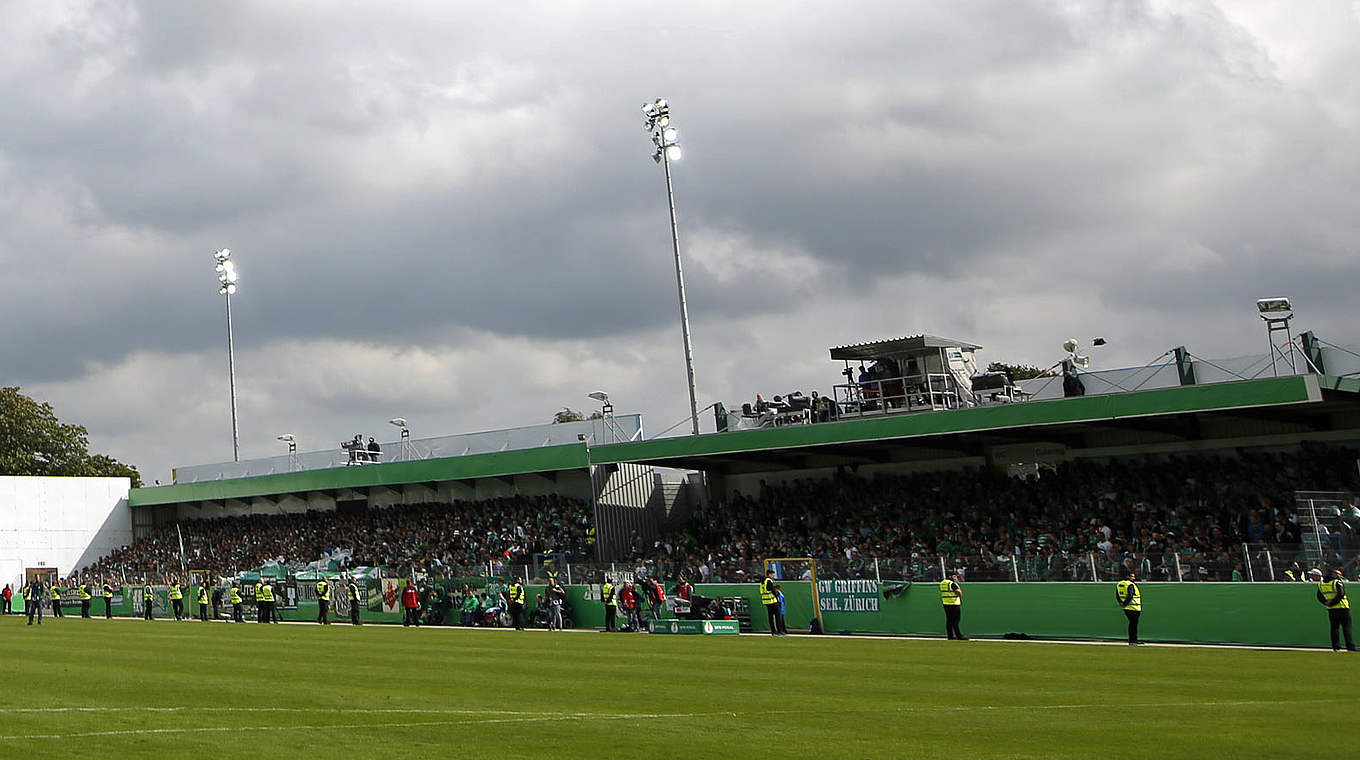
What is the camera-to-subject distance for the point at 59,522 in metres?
60.0

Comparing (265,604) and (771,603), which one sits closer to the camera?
(771,603)

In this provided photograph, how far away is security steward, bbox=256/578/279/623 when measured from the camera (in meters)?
40.8

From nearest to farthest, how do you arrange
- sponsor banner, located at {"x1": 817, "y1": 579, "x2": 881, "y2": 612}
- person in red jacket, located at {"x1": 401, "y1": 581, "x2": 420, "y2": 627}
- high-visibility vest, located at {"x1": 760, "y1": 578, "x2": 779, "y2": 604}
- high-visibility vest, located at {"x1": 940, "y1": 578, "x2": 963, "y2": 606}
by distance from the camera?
high-visibility vest, located at {"x1": 940, "y1": 578, "x2": 963, "y2": 606} < high-visibility vest, located at {"x1": 760, "y1": 578, "x2": 779, "y2": 604} < sponsor banner, located at {"x1": 817, "y1": 579, "x2": 881, "y2": 612} < person in red jacket, located at {"x1": 401, "y1": 581, "x2": 420, "y2": 627}

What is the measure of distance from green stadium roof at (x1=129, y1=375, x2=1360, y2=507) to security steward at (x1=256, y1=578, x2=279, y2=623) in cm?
981

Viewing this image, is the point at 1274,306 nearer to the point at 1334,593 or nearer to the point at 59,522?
the point at 1334,593

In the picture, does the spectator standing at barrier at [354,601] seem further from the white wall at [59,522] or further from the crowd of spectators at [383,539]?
the white wall at [59,522]

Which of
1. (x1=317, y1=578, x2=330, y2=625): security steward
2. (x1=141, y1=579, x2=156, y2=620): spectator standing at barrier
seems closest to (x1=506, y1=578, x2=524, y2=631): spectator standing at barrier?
(x1=317, y1=578, x2=330, y2=625): security steward

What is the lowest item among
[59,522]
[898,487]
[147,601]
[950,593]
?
[950,593]

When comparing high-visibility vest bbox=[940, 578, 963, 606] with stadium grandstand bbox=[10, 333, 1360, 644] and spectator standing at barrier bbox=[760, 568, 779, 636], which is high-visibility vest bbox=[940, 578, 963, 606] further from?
spectator standing at barrier bbox=[760, 568, 779, 636]

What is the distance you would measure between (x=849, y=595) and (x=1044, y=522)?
22.2ft

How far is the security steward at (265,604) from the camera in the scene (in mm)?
40844

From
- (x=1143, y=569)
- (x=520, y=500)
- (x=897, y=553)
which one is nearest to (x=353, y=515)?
(x=520, y=500)

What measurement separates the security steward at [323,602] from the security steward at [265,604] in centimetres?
149

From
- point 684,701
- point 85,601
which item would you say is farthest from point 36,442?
point 684,701
